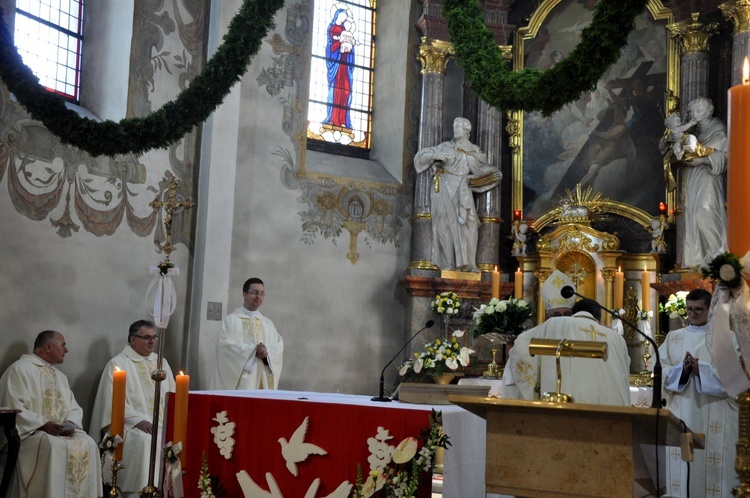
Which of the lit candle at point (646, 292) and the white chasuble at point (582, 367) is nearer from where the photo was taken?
the white chasuble at point (582, 367)

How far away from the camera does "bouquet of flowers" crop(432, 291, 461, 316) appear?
11617 mm

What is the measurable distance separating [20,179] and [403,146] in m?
5.48

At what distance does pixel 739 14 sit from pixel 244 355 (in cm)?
715

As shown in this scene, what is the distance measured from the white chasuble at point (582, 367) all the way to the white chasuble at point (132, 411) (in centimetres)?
387

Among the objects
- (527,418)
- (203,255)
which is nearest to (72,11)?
(203,255)

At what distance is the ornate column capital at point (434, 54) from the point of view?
12656 millimetres

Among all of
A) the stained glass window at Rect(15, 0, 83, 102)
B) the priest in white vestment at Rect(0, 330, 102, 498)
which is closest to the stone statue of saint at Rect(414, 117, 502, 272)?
the stained glass window at Rect(15, 0, 83, 102)

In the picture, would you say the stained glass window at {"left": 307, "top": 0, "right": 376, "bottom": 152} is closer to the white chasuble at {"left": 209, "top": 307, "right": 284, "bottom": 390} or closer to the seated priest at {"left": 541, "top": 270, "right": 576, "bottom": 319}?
the white chasuble at {"left": 209, "top": 307, "right": 284, "bottom": 390}

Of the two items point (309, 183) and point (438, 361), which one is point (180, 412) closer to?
point (438, 361)

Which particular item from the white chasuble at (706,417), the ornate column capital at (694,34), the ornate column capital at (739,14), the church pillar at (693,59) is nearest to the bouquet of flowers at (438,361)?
the white chasuble at (706,417)

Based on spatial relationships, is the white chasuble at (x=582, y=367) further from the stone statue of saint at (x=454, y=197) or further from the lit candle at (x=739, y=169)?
the stone statue of saint at (x=454, y=197)

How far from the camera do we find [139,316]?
10133mm

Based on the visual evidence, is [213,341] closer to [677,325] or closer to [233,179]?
[233,179]

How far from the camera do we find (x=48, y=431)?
25.8 ft
